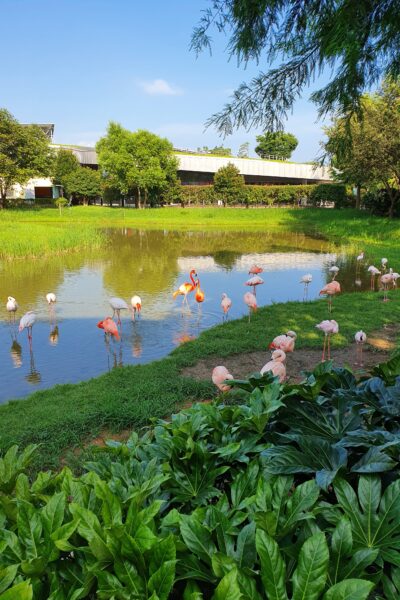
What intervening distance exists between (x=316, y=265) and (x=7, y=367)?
1171cm

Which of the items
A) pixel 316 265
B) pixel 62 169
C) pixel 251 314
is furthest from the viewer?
pixel 62 169

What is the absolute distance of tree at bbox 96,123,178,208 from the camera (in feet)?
129

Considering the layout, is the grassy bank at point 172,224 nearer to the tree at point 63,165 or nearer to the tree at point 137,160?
the tree at point 137,160

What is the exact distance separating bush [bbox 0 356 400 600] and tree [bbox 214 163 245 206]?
4089 centimetres

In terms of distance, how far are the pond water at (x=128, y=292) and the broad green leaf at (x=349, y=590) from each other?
550 cm

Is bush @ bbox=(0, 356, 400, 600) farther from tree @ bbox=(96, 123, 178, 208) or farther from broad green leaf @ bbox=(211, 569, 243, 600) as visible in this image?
tree @ bbox=(96, 123, 178, 208)

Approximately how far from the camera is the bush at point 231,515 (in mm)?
1020

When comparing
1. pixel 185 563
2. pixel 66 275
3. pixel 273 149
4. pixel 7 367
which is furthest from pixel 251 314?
pixel 273 149

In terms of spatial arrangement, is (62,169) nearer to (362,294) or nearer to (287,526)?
(362,294)

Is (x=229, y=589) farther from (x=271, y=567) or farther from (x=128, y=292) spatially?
(x=128, y=292)

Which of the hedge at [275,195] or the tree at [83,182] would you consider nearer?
the hedge at [275,195]

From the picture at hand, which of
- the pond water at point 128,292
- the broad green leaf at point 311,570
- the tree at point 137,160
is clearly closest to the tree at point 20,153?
the tree at point 137,160

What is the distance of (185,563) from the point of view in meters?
1.10

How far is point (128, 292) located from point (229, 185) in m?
32.0
